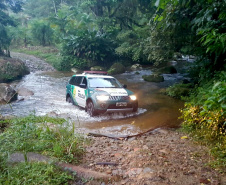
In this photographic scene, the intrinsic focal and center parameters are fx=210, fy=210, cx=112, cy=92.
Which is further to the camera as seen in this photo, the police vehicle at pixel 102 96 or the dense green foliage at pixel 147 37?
the police vehicle at pixel 102 96

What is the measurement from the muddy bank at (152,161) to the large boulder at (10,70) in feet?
48.9

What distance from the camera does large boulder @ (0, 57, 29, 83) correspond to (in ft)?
56.4

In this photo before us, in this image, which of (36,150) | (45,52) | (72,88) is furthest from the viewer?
(45,52)

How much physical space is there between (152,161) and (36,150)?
83.7 inches

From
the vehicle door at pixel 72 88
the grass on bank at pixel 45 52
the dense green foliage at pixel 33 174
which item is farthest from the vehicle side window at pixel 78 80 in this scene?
the grass on bank at pixel 45 52

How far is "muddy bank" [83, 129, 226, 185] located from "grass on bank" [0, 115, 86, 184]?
1.21 ft

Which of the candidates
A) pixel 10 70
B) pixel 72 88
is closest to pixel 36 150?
pixel 72 88

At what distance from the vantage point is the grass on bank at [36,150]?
2967 mm

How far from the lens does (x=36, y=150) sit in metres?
3.90

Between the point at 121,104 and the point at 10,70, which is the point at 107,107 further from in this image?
the point at 10,70

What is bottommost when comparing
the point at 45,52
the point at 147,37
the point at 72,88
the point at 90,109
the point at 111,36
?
the point at 90,109

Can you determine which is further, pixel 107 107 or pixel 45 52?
pixel 45 52

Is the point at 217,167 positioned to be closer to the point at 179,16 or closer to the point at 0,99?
the point at 179,16

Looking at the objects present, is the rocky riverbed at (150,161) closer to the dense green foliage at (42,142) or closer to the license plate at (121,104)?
the dense green foliage at (42,142)
